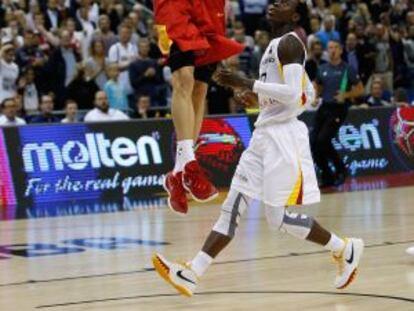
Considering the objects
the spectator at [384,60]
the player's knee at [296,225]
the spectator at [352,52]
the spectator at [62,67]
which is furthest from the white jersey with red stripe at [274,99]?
the spectator at [384,60]

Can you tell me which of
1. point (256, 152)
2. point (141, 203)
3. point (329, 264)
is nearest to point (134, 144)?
point (141, 203)

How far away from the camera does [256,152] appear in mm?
7383

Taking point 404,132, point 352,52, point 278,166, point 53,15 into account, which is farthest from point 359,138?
point 278,166

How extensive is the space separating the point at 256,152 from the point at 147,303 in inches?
49.5

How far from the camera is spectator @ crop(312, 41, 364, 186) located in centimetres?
1609

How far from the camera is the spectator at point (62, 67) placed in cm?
1714

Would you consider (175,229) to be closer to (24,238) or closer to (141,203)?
(24,238)

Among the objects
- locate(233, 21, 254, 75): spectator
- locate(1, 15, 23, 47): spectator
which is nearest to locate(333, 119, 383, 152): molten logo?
locate(233, 21, 254, 75): spectator

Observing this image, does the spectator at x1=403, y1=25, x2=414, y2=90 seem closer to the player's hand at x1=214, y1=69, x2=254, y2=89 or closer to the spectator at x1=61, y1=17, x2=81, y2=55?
the spectator at x1=61, y1=17, x2=81, y2=55

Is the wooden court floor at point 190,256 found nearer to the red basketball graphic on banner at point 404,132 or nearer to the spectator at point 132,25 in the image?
the red basketball graphic on banner at point 404,132

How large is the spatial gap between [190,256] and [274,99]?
2561 mm

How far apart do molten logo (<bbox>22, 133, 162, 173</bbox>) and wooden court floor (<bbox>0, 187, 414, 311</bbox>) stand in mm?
1782

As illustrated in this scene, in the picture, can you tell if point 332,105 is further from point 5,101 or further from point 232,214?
point 232,214

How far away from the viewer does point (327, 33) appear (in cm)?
2058
